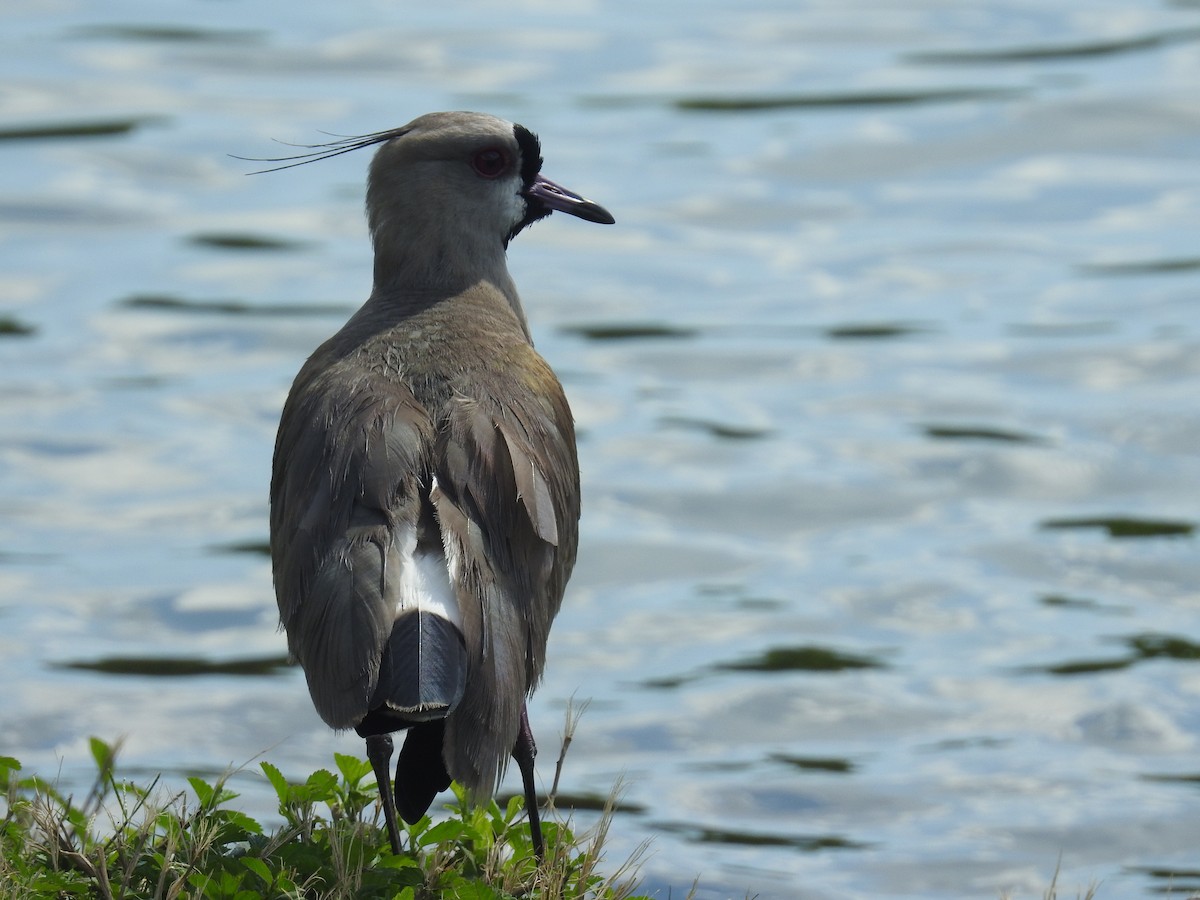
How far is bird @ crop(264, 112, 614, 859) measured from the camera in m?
4.79

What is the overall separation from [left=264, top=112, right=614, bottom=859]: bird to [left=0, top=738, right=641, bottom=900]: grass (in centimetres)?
10

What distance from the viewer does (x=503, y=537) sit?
5242 mm

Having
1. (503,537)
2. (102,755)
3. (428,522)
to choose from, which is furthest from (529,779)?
(102,755)

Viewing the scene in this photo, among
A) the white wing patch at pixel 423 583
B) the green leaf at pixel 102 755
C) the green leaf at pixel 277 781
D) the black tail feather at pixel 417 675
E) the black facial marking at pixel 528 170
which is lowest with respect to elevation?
the green leaf at pixel 102 755

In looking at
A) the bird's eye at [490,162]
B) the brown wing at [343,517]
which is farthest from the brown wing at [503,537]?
the bird's eye at [490,162]

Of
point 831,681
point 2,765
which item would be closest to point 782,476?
point 831,681

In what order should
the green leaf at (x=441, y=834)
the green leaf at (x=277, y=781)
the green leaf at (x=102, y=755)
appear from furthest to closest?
the green leaf at (x=102, y=755) < the green leaf at (x=277, y=781) < the green leaf at (x=441, y=834)

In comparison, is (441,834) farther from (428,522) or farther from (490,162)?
(490,162)

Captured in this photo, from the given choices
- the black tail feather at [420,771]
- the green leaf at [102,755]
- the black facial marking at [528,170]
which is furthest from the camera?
the black facial marking at [528,170]

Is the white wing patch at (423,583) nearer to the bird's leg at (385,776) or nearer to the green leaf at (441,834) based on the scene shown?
the bird's leg at (385,776)

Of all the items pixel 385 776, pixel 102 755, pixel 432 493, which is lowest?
pixel 102 755

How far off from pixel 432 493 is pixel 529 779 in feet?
2.39

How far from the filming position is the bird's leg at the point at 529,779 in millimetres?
5191

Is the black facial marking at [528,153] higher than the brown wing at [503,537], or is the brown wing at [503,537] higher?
the black facial marking at [528,153]
